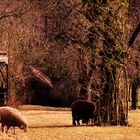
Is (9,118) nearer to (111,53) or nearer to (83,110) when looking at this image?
(83,110)

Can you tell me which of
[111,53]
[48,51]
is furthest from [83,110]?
[48,51]

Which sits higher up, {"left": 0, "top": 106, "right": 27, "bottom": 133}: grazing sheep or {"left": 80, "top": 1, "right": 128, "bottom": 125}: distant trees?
{"left": 80, "top": 1, "right": 128, "bottom": 125}: distant trees

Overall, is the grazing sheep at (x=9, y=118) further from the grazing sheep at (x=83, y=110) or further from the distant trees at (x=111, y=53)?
the distant trees at (x=111, y=53)

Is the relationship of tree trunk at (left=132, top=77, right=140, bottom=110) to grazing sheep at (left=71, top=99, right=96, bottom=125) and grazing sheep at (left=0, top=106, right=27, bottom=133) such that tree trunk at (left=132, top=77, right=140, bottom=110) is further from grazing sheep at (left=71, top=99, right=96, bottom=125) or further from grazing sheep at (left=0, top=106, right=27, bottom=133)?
grazing sheep at (left=0, top=106, right=27, bottom=133)

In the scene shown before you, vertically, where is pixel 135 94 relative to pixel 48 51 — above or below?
below

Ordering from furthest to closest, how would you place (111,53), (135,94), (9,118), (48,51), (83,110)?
(48,51), (135,94), (111,53), (83,110), (9,118)

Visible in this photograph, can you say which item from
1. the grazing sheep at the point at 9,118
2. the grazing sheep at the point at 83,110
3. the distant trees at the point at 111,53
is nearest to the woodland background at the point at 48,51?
the distant trees at the point at 111,53

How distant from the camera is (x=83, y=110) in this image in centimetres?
3153

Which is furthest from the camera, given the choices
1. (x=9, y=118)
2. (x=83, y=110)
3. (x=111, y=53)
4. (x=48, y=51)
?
(x=48, y=51)

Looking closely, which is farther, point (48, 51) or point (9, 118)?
point (48, 51)

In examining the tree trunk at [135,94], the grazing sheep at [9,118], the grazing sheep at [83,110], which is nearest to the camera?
the grazing sheep at [9,118]

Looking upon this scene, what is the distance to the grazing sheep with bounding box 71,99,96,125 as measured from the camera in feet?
103

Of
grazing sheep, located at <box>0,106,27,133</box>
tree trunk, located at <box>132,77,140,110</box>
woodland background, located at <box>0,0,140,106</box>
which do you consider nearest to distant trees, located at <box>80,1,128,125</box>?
grazing sheep, located at <box>0,106,27,133</box>

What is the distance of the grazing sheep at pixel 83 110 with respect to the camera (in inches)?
1230
